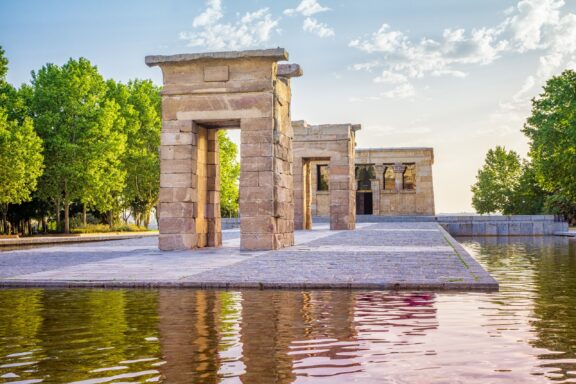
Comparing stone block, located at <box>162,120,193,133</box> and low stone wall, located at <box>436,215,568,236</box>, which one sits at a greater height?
stone block, located at <box>162,120,193,133</box>

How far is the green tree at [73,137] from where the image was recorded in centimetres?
4512

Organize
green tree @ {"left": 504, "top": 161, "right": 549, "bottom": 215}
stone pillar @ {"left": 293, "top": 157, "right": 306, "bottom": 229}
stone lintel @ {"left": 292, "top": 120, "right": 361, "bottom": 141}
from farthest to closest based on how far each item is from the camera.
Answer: green tree @ {"left": 504, "top": 161, "right": 549, "bottom": 215} → stone pillar @ {"left": 293, "top": 157, "right": 306, "bottom": 229} → stone lintel @ {"left": 292, "top": 120, "right": 361, "bottom": 141}

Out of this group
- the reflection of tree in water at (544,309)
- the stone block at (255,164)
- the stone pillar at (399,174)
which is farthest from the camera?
the stone pillar at (399,174)

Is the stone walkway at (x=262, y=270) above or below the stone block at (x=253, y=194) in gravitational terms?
below

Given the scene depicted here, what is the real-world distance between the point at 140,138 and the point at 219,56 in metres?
38.2

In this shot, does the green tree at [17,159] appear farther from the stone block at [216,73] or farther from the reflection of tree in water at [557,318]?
the reflection of tree in water at [557,318]

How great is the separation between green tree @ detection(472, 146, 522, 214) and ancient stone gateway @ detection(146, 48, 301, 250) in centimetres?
4879

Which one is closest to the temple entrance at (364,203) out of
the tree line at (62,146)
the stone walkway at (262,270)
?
the tree line at (62,146)

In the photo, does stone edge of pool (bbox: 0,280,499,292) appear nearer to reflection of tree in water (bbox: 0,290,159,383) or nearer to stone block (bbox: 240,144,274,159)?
reflection of tree in water (bbox: 0,290,159,383)

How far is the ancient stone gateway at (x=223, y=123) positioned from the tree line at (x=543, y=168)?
2166cm

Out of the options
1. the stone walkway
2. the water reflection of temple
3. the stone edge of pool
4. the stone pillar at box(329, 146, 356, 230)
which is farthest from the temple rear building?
the water reflection of temple

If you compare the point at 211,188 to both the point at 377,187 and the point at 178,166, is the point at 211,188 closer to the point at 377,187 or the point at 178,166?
the point at 178,166

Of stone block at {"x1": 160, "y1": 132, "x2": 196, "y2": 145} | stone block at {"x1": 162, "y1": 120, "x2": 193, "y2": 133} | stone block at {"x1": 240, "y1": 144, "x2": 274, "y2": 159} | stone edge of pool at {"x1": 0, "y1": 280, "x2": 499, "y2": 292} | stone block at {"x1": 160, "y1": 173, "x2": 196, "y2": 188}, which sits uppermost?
stone block at {"x1": 162, "y1": 120, "x2": 193, "y2": 133}

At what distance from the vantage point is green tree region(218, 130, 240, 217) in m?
61.8
